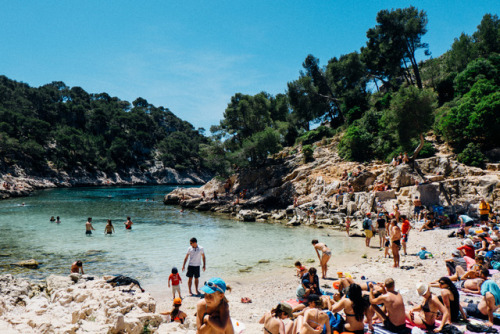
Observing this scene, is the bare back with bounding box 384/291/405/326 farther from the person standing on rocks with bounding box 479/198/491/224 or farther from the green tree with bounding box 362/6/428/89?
the green tree with bounding box 362/6/428/89

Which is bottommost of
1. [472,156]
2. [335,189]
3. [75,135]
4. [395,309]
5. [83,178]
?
[395,309]

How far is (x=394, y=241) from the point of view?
429 inches

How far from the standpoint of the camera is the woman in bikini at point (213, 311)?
10.3 ft

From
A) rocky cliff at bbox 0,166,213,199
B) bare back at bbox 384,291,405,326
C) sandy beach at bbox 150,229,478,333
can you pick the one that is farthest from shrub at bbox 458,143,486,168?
rocky cliff at bbox 0,166,213,199

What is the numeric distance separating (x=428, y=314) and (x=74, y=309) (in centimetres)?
825

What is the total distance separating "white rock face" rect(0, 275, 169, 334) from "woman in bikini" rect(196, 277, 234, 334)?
2707mm

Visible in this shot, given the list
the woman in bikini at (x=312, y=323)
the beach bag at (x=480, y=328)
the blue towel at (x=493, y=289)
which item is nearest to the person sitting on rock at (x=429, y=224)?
the blue towel at (x=493, y=289)

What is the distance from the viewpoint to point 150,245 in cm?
1639

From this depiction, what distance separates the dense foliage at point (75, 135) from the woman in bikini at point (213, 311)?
74380mm

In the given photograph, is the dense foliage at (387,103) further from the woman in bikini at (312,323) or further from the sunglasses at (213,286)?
the sunglasses at (213,286)

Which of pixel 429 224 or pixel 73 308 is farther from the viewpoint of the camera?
pixel 429 224

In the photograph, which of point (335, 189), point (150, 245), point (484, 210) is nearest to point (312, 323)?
point (150, 245)

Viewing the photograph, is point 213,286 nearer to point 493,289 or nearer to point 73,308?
point 73,308

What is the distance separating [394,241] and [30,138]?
84455mm
